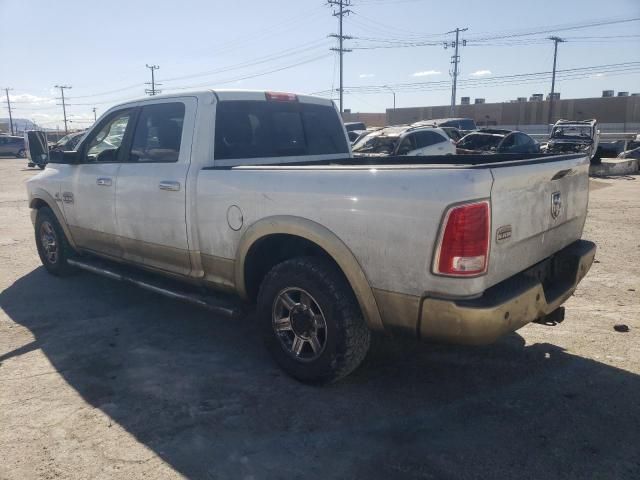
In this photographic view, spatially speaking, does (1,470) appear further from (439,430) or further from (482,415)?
(482,415)

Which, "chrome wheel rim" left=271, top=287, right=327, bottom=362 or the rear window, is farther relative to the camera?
the rear window

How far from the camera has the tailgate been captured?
276cm

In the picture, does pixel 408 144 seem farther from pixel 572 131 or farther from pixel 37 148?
pixel 572 131

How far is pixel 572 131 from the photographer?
848 inches

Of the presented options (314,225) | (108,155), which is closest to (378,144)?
(108,155)

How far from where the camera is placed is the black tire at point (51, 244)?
588 centimetres

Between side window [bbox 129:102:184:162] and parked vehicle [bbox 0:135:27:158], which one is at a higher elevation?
side window [bbox 129:102:184:162]

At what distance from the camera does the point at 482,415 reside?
3.13m

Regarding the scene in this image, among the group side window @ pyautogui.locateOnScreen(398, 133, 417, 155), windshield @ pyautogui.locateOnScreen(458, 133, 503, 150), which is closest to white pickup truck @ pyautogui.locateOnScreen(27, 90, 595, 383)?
side window @ pyautogui.locateOnScreen(398, 133, 417, 155)

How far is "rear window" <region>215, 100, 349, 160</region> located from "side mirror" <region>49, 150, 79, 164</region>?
6.41 feet

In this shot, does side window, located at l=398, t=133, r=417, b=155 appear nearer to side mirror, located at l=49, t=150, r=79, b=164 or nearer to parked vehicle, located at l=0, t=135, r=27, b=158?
side mirror, located at l=49, t=150, r=79, b=164

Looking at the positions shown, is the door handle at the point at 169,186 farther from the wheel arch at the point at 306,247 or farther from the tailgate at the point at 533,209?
the tailgate at the point at 533,209

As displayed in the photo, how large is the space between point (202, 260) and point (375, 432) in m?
1.85

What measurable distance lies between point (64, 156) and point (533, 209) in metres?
4.45
